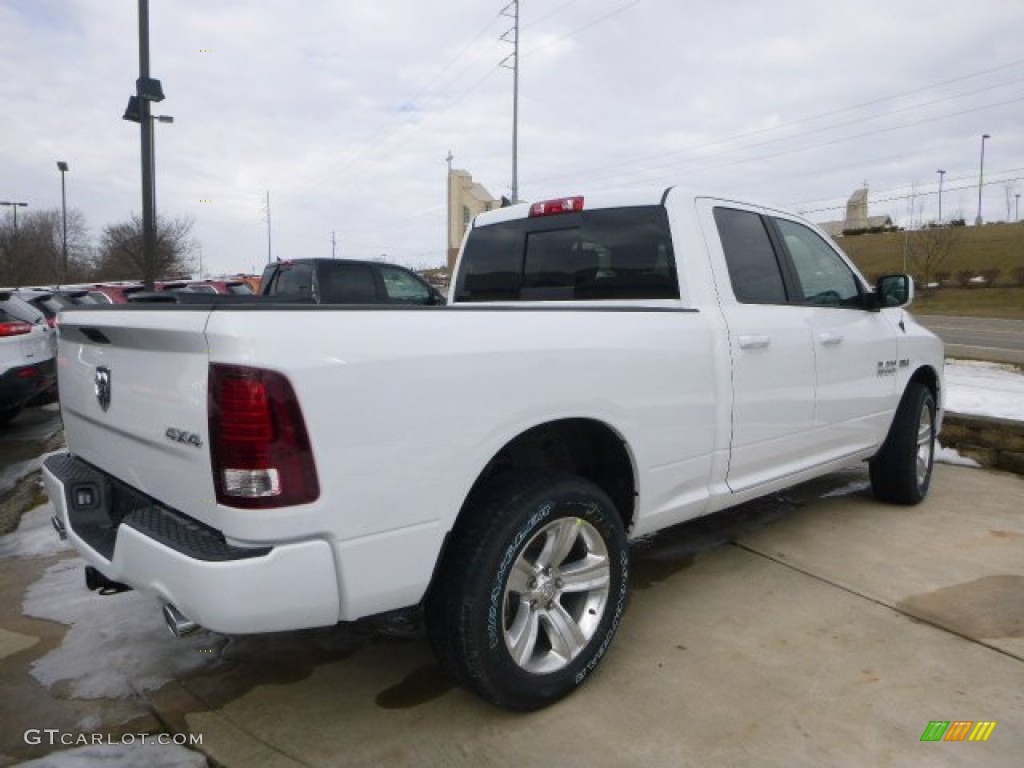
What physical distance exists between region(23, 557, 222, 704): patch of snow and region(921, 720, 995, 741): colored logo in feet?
8.62

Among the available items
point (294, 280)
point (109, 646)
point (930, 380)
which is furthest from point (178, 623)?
point (294, 280)

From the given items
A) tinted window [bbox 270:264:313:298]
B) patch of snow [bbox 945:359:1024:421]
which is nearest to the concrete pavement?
patch of snow [bbox 945:359:1024:421]

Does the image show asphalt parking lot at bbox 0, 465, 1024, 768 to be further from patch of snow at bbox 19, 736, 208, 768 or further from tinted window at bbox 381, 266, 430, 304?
tinted window at bbox 381, 266, 430, 304

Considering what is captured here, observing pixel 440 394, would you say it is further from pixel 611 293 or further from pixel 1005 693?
pixel 1005 693

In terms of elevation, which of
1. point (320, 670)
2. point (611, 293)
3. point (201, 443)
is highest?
point (611, 293)

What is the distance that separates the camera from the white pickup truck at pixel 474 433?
1.97m

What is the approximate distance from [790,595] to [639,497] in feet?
3.69

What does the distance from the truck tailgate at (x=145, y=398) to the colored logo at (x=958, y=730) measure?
239cm

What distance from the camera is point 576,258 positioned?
371 centimetres

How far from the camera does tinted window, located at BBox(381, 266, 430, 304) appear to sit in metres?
→ 11.3

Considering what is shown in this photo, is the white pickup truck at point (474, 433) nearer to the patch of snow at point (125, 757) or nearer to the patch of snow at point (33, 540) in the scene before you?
the patch of snow at point (125, 757)

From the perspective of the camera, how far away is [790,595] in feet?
11.5

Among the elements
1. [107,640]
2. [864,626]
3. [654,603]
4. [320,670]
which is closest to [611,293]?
[654,603]

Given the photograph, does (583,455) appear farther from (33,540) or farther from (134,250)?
(134,250)
